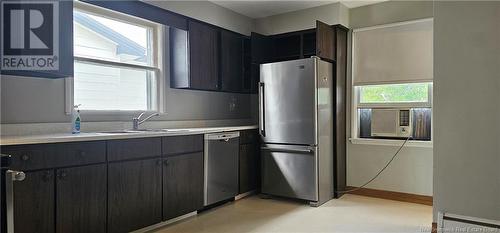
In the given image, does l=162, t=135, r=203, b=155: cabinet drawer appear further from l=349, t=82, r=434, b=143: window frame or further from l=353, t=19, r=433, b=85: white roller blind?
l=353, t=19, r=433, b=85: white roller blind

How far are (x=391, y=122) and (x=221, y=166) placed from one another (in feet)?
6.89

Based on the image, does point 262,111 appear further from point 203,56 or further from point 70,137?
point 70,137

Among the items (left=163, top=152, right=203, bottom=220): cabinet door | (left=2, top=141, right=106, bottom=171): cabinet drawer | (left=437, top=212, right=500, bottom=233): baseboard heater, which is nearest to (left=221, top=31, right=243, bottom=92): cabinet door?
(left=163, top=152, right=203, bottom=220): cabinet door

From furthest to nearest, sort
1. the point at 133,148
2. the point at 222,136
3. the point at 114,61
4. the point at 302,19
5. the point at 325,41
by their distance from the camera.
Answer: the point at 302,19, the point at 325,41, the point at 222,136, the point at 114,61, the point at 133,148

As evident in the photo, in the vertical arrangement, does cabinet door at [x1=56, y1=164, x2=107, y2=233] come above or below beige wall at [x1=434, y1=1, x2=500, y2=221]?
below

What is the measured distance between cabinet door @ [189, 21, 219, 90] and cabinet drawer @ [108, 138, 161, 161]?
1026 millimetres

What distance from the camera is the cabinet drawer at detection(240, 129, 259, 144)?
3.92 metres

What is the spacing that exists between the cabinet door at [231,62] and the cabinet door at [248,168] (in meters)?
0.82

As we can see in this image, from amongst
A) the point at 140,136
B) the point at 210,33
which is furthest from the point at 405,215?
the point at 210,33

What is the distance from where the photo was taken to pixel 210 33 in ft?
13.0

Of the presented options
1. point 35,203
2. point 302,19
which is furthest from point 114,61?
point 302,19

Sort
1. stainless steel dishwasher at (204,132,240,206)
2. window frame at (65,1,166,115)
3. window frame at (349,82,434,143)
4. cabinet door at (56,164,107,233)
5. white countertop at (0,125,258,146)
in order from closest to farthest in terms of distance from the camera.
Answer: white countertop at (0,125,258,146) → cabinet door at (56,164,107,233) → window frame at (65,1,166,115) → stainless steel dishwasher at (204,132,240,206) → window frame at (349,82,434,143)

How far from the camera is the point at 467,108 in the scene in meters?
2.26

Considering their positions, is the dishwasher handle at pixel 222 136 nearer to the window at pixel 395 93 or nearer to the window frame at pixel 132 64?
the window frame at pixel 132 64
